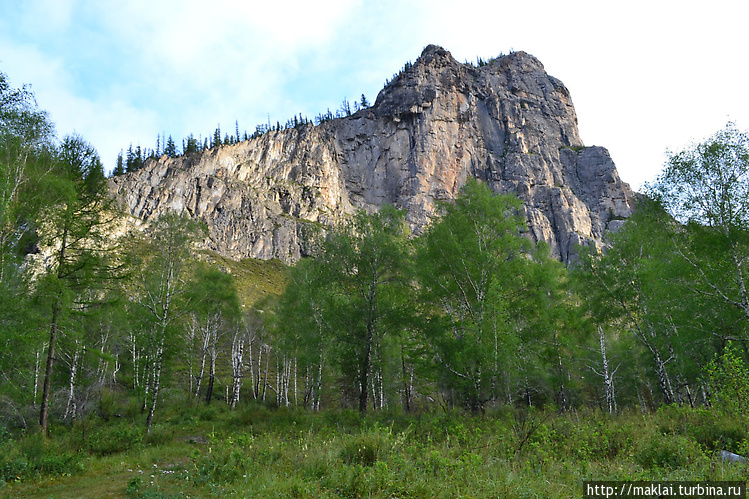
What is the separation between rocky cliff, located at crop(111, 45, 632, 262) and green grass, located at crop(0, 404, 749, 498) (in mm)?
98341

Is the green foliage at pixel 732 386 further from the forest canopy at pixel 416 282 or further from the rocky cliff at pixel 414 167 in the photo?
the rocky cliff at pixel 414 167

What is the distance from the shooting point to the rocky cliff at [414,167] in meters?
112

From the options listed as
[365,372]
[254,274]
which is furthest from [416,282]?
[254,274]

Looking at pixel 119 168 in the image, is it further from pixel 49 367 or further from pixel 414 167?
pixel 49 367

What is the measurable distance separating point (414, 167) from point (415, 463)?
13011cm

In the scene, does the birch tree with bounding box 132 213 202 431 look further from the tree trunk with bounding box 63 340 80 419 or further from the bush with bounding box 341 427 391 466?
the bush with bounding box 341 427 391 466

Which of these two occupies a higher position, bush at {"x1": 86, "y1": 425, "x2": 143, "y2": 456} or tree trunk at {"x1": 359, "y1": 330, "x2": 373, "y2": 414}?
tree trunk at {"x1": 359, "y1": 330, "x2": 373, "y2": 414}

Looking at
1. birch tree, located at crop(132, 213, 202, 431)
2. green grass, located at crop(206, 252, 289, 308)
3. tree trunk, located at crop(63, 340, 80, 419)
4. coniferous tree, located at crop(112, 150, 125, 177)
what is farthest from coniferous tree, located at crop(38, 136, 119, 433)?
coniferous tree, located at crop(112, 150, 125, 177)

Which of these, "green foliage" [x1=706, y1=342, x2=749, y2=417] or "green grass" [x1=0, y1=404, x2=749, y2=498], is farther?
"green foliage" [x1=706, y1=342, x2=749, y2=417]

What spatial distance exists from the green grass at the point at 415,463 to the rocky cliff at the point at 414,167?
98.3 m

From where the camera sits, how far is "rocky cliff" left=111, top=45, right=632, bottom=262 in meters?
112

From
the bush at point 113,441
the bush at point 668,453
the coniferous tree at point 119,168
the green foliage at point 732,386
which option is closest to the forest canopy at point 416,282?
the bush at point 113,441

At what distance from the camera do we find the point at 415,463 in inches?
280

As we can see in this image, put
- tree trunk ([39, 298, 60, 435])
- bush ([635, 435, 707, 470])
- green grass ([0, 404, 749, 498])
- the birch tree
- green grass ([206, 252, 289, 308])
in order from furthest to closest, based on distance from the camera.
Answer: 1. green grass ([206, 252, 289, 308])
2. the birch tree
3. tree trunk ([39, 298, 60, 435])
4. bush ([635, 435, 707, 470])
5. green grass ([0, 404, 749, 498])
